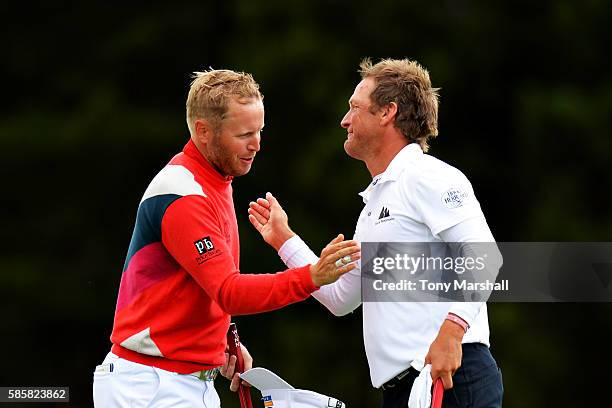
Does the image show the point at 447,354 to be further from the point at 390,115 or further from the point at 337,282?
the point at 390,115

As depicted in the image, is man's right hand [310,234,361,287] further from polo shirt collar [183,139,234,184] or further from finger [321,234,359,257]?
polo shirt collar [183,139,234,184]

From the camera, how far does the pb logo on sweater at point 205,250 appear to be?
14.8ft

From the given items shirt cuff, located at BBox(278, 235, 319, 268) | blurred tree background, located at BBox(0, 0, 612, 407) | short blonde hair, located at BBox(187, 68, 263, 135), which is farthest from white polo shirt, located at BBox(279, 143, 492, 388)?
blurred tree background, located at BBox(0, 0, 612, 407)

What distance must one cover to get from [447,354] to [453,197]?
598mm

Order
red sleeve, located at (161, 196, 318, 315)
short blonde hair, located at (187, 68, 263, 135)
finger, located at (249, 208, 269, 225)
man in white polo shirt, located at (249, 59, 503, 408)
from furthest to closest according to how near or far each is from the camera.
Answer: finger, located at (249, 208, 269, 225) → short blonde hair, located at (187, 68, 263, 135) → man in white polo shirt, located at (249, 59, 503, 408) → red sleeve, located at (161, 196, 318, 315)

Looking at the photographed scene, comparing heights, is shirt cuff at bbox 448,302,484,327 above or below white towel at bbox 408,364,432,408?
above

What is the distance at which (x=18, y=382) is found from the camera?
40.5 feet

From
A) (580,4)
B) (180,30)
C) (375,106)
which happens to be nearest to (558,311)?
(580,4)

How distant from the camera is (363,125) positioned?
515 centimetres

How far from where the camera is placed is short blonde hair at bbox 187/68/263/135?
4.75 m

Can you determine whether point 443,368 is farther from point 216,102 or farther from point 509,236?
point 509,236

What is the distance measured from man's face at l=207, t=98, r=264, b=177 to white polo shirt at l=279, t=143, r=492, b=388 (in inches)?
21.3

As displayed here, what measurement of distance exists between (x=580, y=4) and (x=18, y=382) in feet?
20.7

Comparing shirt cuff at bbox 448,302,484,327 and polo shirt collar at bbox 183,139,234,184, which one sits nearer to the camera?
shirt cuff at bbox 448,302,484,327
